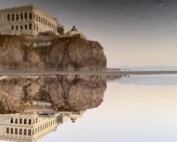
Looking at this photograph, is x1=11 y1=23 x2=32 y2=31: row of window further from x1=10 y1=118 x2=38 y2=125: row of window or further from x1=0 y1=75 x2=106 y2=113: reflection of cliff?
x1=10 y1=118 x2=38 y2=125: row of window

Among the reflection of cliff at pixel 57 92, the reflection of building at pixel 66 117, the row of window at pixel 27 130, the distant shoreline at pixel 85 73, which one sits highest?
the distant shoreline at pixel 85 73

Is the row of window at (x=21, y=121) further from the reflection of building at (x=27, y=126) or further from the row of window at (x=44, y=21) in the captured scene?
the row of window at (x=44, y=21)

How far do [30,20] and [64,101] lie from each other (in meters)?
8.91

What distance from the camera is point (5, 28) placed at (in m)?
24.5

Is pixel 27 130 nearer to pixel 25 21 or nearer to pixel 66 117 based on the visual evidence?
pixel 66 117

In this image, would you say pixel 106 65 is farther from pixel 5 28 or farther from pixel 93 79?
pixel 5 28

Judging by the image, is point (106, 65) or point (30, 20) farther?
point (30, 20)

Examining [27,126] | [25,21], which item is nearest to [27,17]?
[25,21]

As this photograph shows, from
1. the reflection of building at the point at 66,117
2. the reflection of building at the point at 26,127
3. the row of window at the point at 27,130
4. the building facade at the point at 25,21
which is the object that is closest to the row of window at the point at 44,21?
the building facade at the point at 25,21

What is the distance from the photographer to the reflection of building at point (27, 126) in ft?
95.0

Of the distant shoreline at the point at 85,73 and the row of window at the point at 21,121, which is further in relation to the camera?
the row of window at the point at 21,121

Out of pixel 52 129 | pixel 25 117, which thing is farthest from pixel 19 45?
pixel 25 117

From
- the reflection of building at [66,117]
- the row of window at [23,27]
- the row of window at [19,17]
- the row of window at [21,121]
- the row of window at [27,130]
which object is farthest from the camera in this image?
the row of window at [21,121]

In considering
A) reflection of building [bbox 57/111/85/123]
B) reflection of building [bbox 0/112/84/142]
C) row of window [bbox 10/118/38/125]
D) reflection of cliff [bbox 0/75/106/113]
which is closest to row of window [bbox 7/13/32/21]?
reflection of building [bbox 57/111/85/123]
